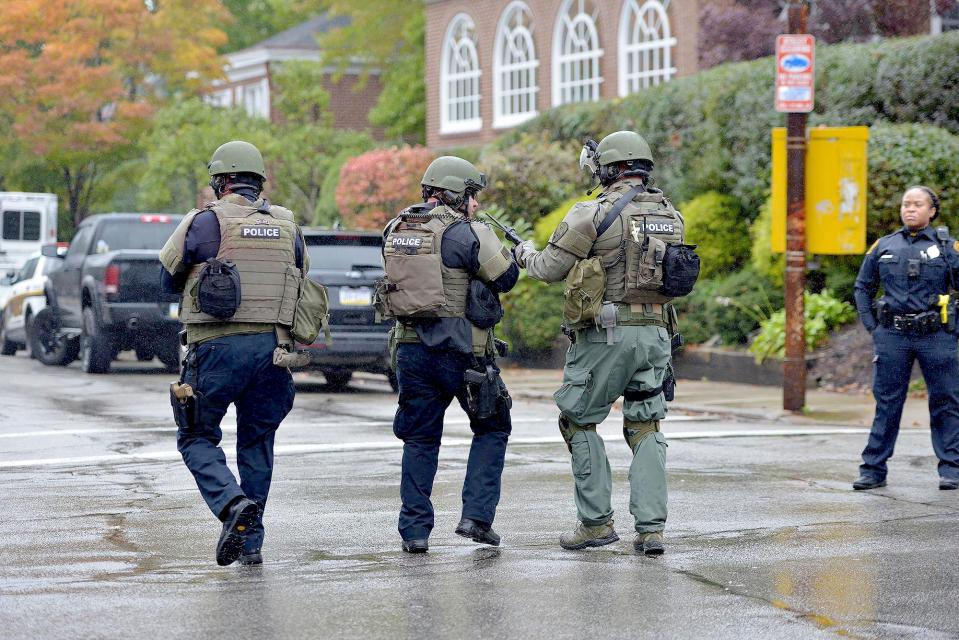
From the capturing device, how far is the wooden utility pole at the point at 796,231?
1462 centimetres

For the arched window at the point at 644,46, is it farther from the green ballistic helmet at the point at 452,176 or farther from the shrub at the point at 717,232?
the green ballistic helmet at the point at 452,176

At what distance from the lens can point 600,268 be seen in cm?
759

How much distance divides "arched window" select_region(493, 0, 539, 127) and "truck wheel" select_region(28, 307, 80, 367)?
41.4 ft

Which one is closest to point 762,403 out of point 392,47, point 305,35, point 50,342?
point 50,342

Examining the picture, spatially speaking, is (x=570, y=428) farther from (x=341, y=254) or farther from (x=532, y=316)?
(x=532, y=316)

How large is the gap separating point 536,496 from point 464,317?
2.13m

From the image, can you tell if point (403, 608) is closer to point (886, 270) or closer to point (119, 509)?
point (119, 509)

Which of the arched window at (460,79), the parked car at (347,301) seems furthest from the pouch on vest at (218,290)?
the arched window at (460,79)

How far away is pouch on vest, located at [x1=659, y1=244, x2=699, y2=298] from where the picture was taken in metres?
7.56

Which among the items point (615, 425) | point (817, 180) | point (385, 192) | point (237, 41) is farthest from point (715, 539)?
point (237, 41)

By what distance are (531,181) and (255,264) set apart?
54.2ft

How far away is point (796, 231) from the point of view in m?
14.6

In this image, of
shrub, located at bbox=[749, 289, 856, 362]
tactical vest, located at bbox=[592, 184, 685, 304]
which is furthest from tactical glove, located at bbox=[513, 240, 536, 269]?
shrub, located at bbox=[749, 289, 856, 362]

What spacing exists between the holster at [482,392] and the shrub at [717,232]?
12662 millimetres
